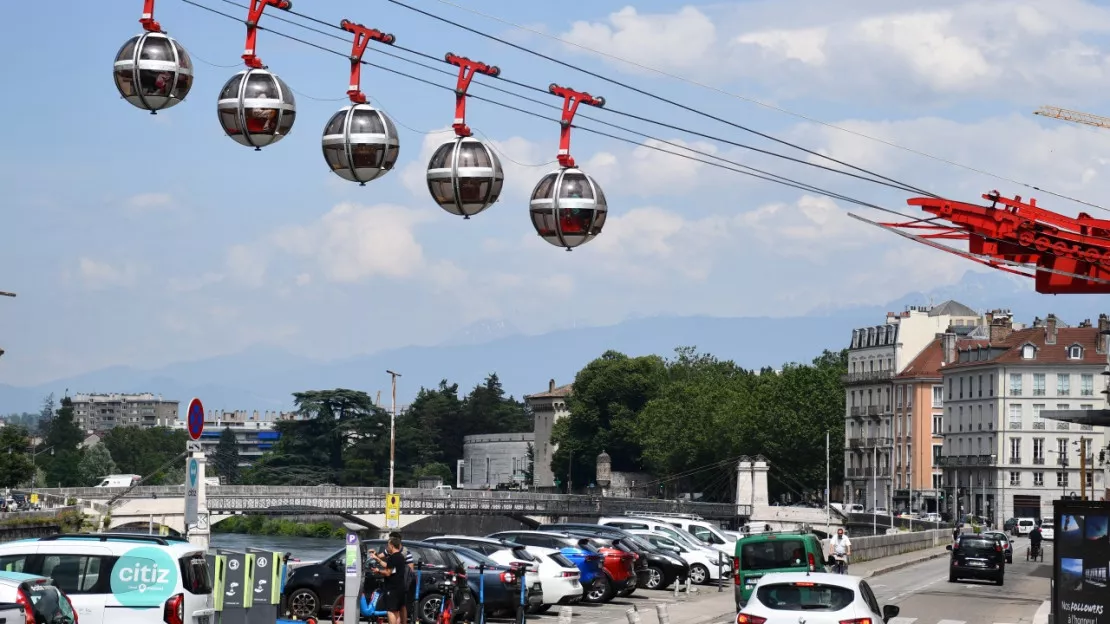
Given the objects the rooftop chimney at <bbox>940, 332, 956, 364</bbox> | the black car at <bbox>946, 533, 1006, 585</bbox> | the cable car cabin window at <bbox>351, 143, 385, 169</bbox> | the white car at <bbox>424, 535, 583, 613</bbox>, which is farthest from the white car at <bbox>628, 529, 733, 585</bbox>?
the rooftop chimney at <bbox>940, 332, 956, 364</bbox>

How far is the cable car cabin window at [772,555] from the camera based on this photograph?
32.8 metres

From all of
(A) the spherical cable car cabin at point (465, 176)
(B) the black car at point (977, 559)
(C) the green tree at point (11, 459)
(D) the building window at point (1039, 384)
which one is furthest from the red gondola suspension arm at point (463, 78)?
(D) the building window at point (1039, 384)

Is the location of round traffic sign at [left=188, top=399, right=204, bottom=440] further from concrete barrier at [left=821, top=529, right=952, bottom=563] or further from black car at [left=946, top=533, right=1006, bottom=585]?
concrete barrier at [left=821, top=529, right=952, bottom=563]

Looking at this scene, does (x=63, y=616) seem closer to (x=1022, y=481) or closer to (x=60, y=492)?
(x=60, y=492)

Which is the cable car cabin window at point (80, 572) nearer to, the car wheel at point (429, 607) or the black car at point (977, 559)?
the car wheel at point (429, 607)

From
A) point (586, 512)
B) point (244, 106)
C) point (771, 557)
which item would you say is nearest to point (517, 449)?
point (586, 512)

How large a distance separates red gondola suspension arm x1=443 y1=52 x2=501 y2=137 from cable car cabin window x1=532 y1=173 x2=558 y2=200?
3.73ft

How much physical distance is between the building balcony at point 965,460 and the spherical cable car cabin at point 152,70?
363ft

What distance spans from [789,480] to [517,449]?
200 feet

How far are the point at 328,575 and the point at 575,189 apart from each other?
11.8 metres

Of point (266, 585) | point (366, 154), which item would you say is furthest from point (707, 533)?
point (366, 154)

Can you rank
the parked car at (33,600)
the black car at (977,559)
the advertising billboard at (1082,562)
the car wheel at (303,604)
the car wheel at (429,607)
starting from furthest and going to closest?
the black car at (977,559), the car wheel at (303,604), the car wheel at (429,607), the advertising billboard at (1082,562), the parked car at (33,600)

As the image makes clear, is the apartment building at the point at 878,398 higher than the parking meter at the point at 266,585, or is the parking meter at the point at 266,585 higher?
the apartment building at the point at 878,398

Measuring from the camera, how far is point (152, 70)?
20.5 m
